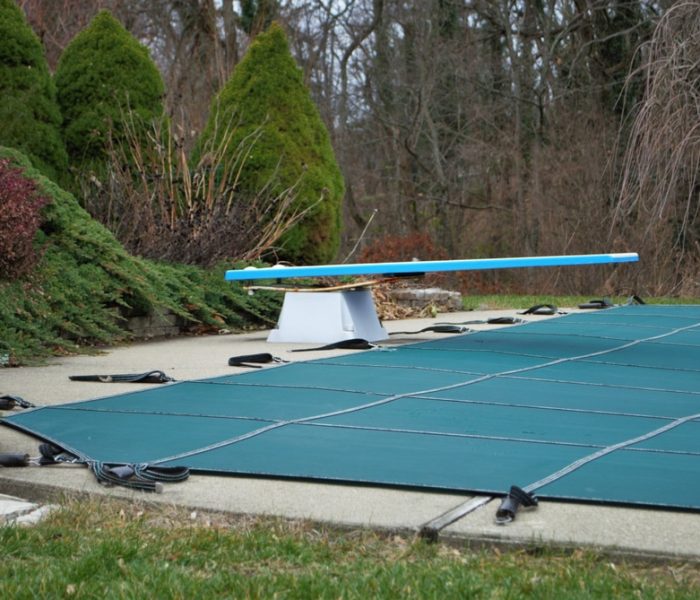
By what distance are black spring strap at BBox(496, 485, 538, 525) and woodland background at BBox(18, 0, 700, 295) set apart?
1288 centimetres

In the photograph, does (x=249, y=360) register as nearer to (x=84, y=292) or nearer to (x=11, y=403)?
(x=84, y=292)

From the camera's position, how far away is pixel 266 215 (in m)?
12.6

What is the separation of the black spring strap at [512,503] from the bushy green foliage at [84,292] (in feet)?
15.6

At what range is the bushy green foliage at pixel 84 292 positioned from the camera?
7.93m

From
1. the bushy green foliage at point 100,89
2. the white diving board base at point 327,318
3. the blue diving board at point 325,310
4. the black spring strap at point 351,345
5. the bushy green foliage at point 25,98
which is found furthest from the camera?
the bushy green foliage at point 100,89

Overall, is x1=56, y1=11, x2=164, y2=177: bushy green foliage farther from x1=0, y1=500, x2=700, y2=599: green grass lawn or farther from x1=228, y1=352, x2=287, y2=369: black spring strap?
x1=0, y1=500, x2=700, y2=599: green grass lawn

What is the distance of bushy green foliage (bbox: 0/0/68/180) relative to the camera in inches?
442

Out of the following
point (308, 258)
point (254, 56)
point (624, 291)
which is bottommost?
point (624, 291)

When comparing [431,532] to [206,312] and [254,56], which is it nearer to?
[206,312]

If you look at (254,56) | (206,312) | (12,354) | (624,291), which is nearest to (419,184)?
(624,291)

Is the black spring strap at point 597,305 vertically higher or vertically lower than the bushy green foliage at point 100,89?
lower

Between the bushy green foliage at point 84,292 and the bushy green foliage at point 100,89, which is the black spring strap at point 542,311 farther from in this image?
the bushy green foliage at point 100,89

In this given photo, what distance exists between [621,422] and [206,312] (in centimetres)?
547

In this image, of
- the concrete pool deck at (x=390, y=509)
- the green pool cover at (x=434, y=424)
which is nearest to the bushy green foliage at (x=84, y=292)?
the green pool cover at (x=434, y=424)
